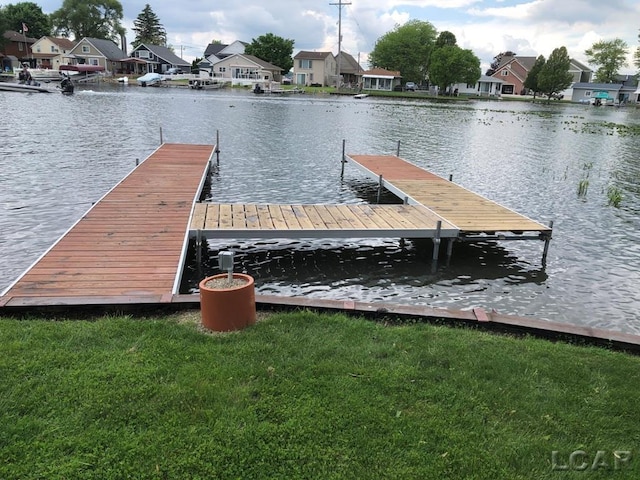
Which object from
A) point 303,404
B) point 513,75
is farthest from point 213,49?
point 303,404

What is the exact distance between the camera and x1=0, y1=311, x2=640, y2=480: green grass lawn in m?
3.07

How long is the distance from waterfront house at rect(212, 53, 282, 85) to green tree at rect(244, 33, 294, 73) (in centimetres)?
674

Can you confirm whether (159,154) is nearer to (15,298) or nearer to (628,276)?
(15,298)

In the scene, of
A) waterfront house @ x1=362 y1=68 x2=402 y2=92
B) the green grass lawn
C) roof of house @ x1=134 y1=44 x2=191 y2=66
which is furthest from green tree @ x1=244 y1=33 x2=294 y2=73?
Result: the green grass lawn

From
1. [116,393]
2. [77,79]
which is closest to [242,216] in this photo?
[116,393]

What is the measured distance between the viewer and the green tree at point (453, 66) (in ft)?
248

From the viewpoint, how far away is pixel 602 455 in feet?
10.8

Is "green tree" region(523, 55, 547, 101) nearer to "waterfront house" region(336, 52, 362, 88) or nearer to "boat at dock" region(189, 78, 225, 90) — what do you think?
"waterfront house" region(336, 52, 362, 88)

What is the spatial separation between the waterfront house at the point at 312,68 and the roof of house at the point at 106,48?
31.4 meters

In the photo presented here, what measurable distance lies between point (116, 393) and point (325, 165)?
15167 millimetres

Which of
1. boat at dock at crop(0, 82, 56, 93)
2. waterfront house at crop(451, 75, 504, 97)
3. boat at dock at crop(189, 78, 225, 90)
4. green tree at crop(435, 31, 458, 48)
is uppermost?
green tree at crop(435, 31, 458, 48)

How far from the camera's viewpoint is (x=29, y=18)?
9444 centimetres

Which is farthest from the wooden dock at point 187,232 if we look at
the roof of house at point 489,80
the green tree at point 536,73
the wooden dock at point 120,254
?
the roof of house at point 489,80

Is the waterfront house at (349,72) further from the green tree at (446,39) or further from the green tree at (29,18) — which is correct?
the green tree at (29,18)
